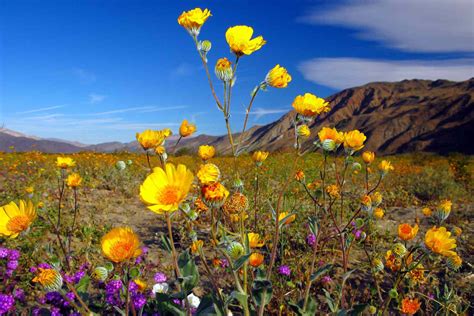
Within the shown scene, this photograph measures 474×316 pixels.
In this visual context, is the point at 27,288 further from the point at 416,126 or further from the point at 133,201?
the point at 416,126

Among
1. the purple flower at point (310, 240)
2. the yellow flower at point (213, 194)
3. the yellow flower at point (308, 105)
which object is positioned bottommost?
the purple flower at point (310, 240)

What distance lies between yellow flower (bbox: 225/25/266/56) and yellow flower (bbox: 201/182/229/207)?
26.5 inches

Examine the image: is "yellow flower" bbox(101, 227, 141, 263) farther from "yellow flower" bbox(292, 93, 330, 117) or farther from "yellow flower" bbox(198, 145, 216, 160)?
"yellow flower" bbox(292, 93, 330, 117)

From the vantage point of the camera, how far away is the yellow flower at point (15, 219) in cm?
149

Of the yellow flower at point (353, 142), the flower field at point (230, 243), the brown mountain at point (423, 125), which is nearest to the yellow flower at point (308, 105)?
the flower field at point (230, 243)

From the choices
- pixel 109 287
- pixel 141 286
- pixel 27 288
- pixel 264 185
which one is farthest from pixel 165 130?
pixel 264 185

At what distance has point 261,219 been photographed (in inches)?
154

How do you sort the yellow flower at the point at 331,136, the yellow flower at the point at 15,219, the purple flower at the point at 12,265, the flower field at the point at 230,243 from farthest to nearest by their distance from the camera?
the purple flower at the point at 12,265
the yellow flower at the point at 331,136
the yellow flower at the point at 15,219
the flower field at the point at 230,243

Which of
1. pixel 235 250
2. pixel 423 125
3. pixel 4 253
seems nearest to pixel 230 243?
pixel 235 250

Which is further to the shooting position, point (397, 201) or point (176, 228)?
point (397, 201)

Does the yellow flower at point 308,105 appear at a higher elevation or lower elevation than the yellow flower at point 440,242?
higher

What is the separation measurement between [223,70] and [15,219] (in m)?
1.21

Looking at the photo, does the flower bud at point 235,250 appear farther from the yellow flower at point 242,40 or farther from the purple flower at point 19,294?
the purple flower at point 19,294

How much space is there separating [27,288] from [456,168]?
29.7 ft
